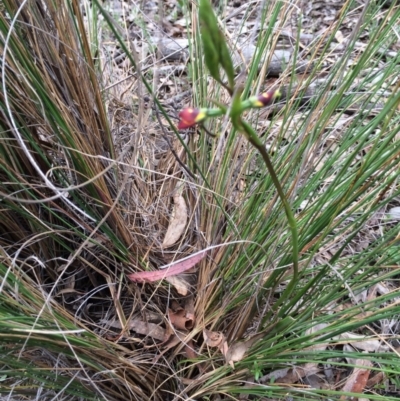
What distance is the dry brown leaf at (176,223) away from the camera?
38.2 inches

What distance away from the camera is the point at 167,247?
0.96 meters

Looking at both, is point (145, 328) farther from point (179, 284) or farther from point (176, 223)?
point (176, 223)

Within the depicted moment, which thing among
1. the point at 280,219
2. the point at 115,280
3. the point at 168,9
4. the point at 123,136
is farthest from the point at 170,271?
the point at 168,9

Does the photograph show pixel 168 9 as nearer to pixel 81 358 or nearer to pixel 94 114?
pixel 94 114

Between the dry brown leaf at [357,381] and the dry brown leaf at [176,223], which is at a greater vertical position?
the dry brown leaf at [176,223]

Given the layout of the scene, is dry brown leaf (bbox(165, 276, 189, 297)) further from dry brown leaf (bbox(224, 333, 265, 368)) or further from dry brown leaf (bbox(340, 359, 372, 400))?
dry brown leaf (bbox(340, 359, 372, 400))

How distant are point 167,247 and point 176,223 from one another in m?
0.06

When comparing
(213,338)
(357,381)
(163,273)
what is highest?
(163,273)

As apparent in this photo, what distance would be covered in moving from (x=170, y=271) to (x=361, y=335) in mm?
429

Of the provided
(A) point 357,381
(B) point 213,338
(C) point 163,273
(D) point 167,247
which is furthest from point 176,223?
(A) point 357,381

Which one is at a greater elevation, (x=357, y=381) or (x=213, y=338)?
(x=213, y=338)

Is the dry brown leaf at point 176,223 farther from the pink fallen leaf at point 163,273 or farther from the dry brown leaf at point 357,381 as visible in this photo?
the dry brown leaf at point 357,381

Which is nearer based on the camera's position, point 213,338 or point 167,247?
point 213,338

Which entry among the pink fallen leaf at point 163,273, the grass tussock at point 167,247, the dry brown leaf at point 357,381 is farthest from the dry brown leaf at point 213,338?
the dry brown leaf at point 357,381
